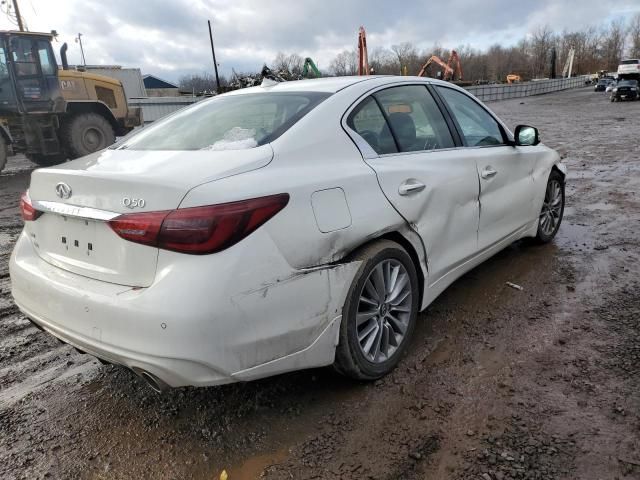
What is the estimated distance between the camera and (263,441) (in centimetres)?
228

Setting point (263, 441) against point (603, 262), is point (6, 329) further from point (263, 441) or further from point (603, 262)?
point (603, 262)

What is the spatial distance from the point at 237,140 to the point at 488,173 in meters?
1.88

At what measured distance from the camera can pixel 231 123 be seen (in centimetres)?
272

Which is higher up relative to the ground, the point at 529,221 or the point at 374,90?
the point at 374,90

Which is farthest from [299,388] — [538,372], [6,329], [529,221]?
[529,221]

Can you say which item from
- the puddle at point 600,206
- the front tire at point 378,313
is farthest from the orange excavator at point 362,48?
the front tire at point 378,313

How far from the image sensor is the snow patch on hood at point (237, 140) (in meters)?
2.35

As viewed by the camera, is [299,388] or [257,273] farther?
[299,388]

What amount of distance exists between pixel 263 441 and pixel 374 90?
2015 millimetres

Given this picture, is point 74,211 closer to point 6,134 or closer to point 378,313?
point 378,313

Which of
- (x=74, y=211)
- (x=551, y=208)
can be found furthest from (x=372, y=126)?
(x=551, y=208)

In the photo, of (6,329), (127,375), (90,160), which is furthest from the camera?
(6,329)

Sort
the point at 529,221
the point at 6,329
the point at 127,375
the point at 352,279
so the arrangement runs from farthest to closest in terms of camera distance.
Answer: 1. the point at 529,221
2. the point at 6,329
3. the point at 127,375
4. the point at 352,279

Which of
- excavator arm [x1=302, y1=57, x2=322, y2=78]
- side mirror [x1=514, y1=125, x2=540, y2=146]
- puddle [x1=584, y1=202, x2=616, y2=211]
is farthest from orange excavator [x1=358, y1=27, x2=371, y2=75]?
side mirror [x1=514, y1=125, x2=540, y2=146]
